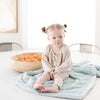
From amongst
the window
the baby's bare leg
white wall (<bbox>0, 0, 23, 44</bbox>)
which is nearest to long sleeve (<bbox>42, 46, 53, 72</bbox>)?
the baby's bare leg

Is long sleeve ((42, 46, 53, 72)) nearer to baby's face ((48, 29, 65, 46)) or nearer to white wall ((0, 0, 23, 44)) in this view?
baby's face ((48, 29, 65, 46))

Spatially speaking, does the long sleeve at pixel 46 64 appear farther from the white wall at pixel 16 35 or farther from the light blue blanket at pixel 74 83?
the white wall at pixel 16 35

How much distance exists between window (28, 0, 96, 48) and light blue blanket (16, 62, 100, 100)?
218cm

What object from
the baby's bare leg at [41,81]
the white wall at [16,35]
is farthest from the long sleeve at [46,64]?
the white wall at [16,35]

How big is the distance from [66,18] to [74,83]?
2614 mm

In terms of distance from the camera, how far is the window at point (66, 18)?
333 cm

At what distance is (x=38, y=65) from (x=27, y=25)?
8.55ft

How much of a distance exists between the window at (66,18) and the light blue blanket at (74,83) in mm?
2175

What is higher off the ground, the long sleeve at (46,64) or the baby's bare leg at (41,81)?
the long sleeve at (46,64)

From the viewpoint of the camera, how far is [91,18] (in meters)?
3.32

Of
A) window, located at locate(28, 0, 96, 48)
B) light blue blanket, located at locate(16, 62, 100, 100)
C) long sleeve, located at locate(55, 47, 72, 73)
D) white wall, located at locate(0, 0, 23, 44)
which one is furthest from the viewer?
white wall, located at locate(0, 0, 23, 44)

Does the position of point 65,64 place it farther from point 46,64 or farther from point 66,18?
point 66,18

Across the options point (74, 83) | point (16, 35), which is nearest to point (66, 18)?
point (16, 35)

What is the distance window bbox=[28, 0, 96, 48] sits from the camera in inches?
131
